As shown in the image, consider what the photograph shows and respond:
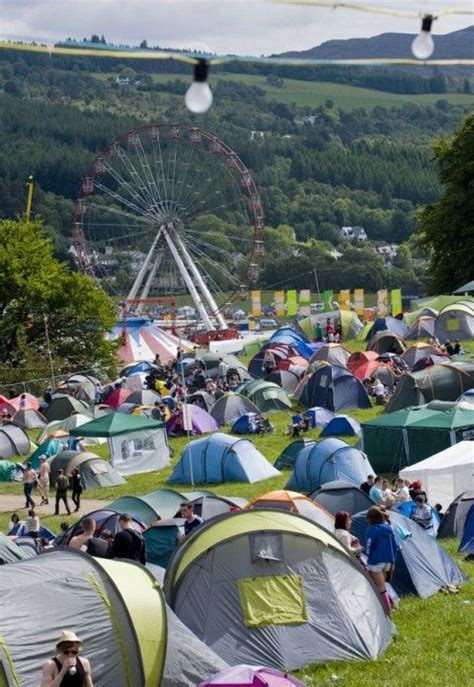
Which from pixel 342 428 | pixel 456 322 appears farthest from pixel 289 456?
pixel 456 322

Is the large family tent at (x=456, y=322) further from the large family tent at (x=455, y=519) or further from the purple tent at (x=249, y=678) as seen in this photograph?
the purple tent at (x=249, y=678)

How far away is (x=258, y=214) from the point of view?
221 feet

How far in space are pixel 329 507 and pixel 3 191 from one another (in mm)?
178466

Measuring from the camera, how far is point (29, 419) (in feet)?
126

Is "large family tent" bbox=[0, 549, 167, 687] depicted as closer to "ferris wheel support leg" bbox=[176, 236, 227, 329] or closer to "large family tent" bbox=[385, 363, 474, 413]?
"large family tent" bbox=[385, 363, 474, 413]

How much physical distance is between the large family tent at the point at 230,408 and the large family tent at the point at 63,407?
478 cm

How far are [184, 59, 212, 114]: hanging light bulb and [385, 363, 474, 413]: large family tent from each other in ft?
80.9

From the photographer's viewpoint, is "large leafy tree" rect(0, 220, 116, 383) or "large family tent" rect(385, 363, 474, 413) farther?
"large leafy tree" rect(0, 220, 116, 383)

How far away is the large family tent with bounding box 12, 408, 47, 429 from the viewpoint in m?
38.1

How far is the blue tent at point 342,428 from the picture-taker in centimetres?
2998

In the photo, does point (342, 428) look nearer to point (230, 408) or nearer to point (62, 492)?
point (230, 408)

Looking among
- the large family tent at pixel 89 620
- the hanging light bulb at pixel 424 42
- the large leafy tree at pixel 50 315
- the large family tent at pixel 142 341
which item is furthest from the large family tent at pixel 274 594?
the large family tent at pixel 142 341

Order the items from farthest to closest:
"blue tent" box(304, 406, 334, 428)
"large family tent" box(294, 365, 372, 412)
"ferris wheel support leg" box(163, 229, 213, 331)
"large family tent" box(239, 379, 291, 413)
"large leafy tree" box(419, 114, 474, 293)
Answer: "ferris wheel support leg" box(163, 229, 213, 331) < "large leafy tree" box(419, 114, 474, 293) < "large family tent" box(239, 379, 291, 413) < "large family tent" box(294, 365, 372, 412) < "blue tent" box(304, 406, 334, 428)

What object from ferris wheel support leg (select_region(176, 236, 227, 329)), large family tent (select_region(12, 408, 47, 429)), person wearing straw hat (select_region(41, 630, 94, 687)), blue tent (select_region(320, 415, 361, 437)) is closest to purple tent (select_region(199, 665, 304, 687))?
person wearing straw hat (select_region(41, 630, 94, 687))
